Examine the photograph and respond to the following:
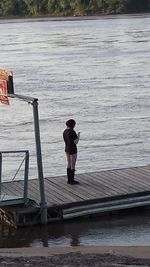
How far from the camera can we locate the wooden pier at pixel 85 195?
578 inches

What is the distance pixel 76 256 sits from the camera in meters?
11.9

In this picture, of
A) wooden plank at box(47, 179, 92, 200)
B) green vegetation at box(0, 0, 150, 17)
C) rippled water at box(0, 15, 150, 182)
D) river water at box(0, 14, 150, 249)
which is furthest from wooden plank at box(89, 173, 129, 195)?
green vegetation at box(0, 0, 150, 17)

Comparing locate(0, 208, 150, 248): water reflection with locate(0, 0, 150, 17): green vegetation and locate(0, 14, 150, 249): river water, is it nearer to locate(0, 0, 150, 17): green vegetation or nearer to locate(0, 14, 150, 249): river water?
locate(0, 14, 150, 249): river water

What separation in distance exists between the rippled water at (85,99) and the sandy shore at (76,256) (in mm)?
6816

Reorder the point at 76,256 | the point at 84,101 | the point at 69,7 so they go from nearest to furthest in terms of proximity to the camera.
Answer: the point at 76,256, the point at 84,101, the point at 69,7

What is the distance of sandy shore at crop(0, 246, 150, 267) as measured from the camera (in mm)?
11273

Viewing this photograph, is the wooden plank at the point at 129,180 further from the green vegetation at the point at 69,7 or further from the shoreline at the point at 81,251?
the green vegetation at the point at 69,7

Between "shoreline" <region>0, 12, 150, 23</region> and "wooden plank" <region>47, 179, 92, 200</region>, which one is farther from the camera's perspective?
"shoreline" <region>0, 12, 150, 23</region>

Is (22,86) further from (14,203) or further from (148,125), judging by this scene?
(14,203)

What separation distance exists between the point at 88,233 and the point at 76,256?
7.98 feet

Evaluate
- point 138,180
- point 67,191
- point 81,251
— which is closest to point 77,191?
point 67,191

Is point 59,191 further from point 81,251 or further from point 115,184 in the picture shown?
point 81,251

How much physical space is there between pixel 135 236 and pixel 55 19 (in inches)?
4295

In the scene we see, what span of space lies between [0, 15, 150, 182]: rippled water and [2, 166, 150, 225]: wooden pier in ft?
11.4
